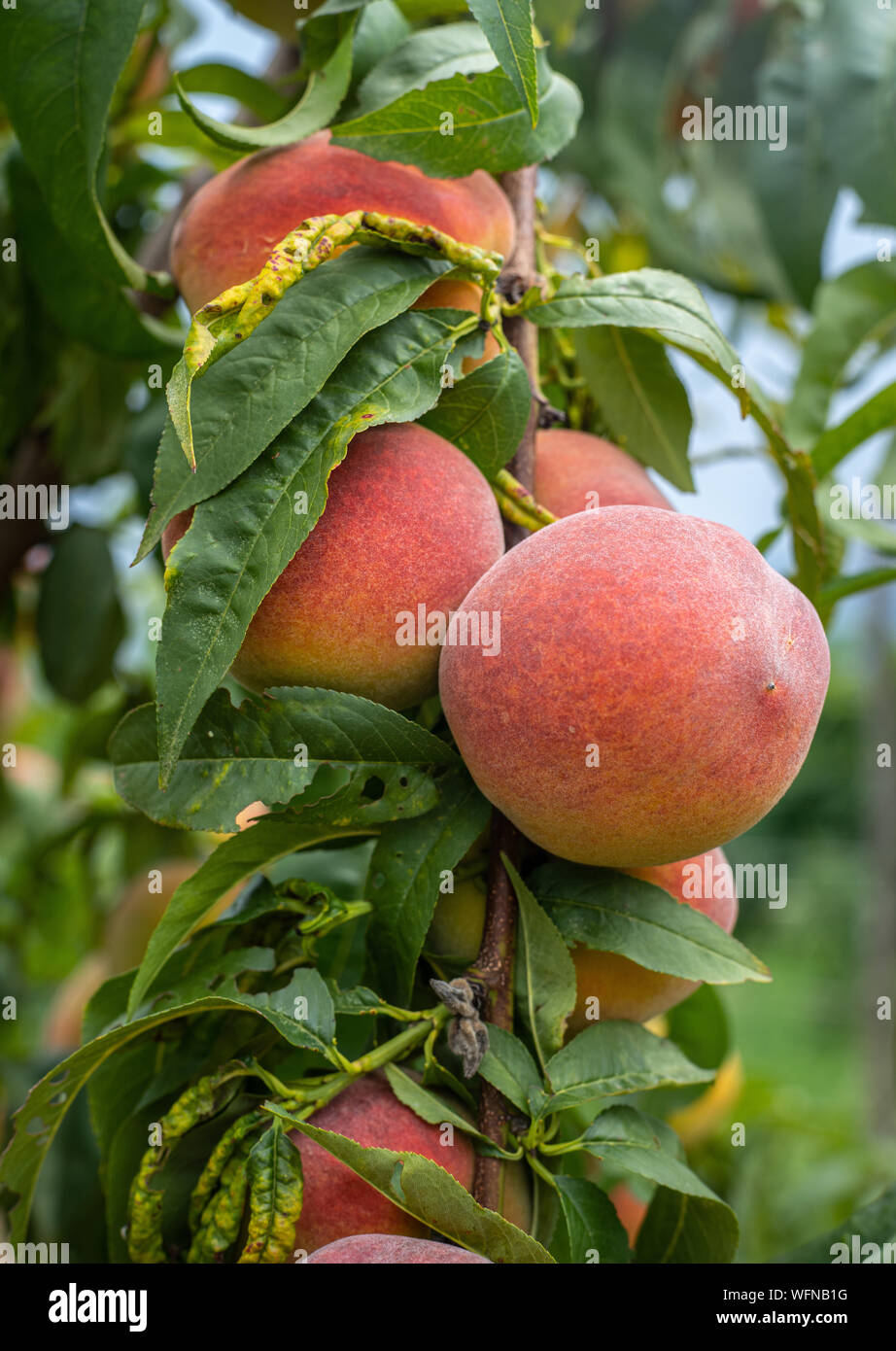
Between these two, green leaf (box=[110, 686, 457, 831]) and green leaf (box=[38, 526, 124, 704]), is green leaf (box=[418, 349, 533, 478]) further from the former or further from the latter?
green leaf (box=[38, 526, 124, 704])

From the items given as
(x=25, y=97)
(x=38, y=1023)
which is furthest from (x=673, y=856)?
(x=38, y=1023)

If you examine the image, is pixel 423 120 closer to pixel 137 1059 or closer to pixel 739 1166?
pixel 137 1059

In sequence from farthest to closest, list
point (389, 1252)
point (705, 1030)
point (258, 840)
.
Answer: point (705, 1030), point (258, 840), point (389, 1252)

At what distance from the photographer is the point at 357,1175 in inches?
22.2

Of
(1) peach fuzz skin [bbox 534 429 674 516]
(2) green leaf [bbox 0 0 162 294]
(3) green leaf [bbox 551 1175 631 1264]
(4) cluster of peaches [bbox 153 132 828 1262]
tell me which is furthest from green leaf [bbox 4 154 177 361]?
(3) green leaf [bbox 551 1175 631 1264]

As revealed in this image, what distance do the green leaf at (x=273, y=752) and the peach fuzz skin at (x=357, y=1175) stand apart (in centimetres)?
15

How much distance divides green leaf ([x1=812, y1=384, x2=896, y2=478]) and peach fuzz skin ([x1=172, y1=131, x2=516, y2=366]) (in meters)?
0.30

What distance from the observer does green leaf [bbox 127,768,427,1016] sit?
Answer: 594 mm

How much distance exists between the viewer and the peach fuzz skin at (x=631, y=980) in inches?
25.4

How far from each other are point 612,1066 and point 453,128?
20.2 inches

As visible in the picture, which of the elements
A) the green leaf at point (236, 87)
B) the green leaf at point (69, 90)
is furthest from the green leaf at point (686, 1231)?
the green leaf at point (236, 87)

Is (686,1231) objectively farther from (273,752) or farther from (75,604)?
(75,604)

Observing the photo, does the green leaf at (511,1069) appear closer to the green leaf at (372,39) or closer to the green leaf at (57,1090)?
the green leaf at (57,1090)

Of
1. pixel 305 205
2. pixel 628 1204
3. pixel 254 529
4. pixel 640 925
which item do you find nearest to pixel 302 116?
pixel 305 205
